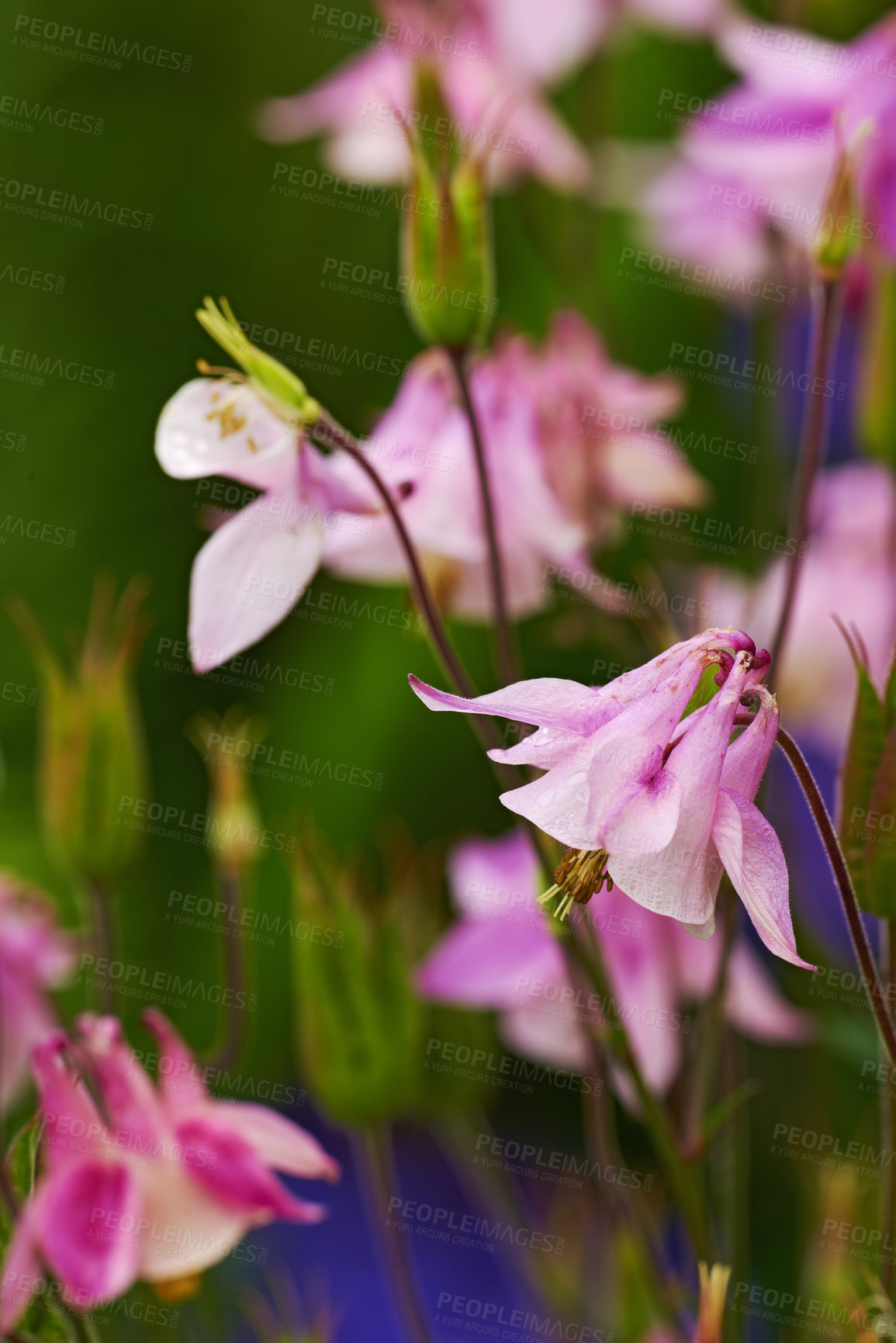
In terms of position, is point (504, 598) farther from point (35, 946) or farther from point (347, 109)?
point (347, 109)

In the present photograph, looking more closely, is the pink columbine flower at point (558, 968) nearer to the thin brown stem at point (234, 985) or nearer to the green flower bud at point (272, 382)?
the thin brown stem at point (234, 985)

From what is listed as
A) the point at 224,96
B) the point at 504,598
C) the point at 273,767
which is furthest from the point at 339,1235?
the point at 224,96

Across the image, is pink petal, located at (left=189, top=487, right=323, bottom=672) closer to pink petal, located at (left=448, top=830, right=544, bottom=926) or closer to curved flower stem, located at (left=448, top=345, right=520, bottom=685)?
curved flower stem, located at (left=448, top=345, right=520, bottom=685)

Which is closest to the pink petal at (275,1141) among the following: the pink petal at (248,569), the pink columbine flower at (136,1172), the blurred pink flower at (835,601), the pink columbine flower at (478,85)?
the pink columbine flower at (136,1172)

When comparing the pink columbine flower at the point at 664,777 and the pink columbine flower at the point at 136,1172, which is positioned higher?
the pink columbine flower at the point at 664,777

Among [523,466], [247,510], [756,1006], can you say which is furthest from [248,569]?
[756,1006]

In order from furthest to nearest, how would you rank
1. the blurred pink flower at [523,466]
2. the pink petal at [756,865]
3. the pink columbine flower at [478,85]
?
the pink columbine flower at [478,85] < the blurred pink flower at [523,466] < the pink petal at [756,865]

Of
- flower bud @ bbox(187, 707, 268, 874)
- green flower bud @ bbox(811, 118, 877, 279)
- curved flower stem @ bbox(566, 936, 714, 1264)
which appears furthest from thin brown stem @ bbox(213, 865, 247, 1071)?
green flower bud @ bbox(811, 118, 877, 279)
